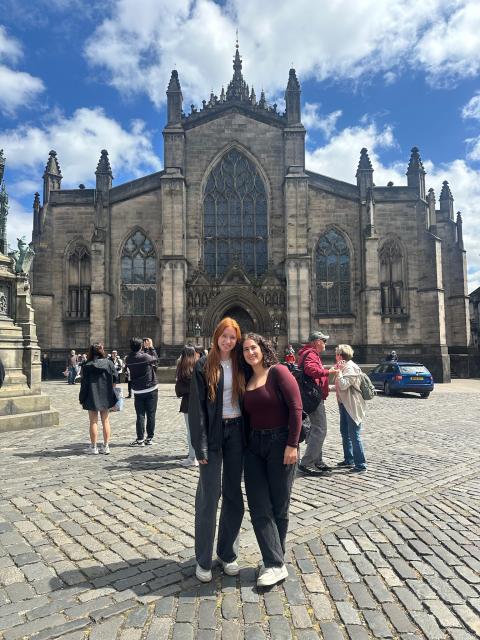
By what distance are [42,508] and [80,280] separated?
78.8 feet

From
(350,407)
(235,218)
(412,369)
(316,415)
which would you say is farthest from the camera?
(235,218)

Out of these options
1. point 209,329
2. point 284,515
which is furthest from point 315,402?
point 209,329

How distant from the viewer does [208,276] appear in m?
25.2

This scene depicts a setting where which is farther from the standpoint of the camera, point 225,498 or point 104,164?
point 104,164

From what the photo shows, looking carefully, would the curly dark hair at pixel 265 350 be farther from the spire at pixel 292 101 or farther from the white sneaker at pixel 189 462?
the spire at pixel 292 101

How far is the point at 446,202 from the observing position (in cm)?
3058

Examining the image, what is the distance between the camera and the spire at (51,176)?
26711 mm

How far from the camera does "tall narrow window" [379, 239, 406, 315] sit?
26.4m

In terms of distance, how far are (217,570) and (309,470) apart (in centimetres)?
283

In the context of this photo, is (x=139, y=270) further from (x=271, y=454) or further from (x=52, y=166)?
(x=271, y=454)

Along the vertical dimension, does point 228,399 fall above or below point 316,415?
above

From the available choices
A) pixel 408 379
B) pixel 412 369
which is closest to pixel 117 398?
pixel 408 379

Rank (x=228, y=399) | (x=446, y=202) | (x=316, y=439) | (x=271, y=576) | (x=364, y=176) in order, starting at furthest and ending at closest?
1. (x=446, y=202)
2. (x=364, y=176)
3. (x=316, y=439)
4. (x=228, y=399)
5. (x=271, y=576)

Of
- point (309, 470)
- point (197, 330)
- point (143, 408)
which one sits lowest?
point (309, 470)
